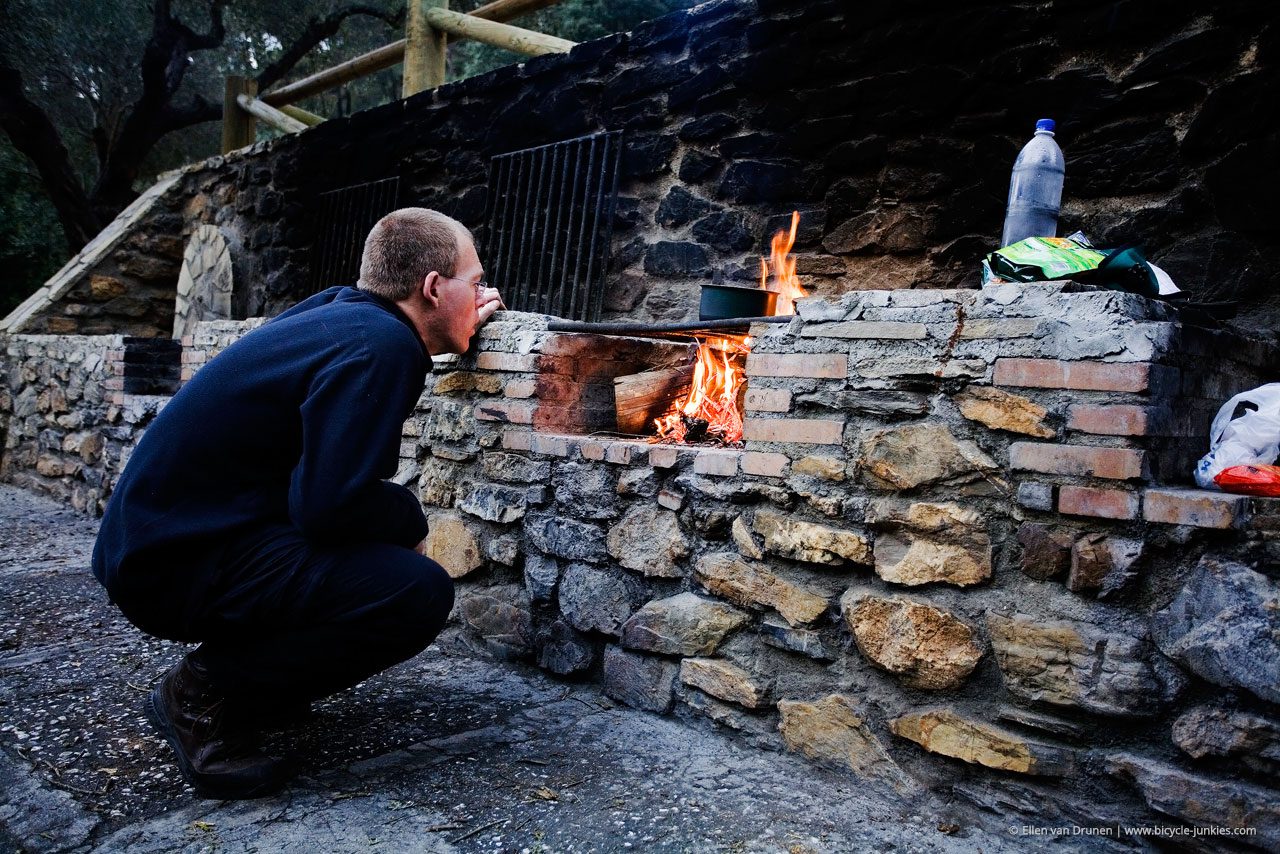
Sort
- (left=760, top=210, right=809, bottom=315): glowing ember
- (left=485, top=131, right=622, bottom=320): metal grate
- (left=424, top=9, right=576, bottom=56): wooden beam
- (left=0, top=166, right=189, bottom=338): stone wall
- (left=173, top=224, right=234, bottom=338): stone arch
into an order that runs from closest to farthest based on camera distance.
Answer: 1. (left=760, top=210, right=809, bottom=315): glowing ember
2. (left=485, top=131, right=622, bottom=320): metal grate
3. (left=424, top=9, right=576, bottom=56): wooden beam
4. (left=173, top=224, right=234, bottom=338): stone arch
5. (left=0, top=166, right=189, bottom=338): stone wall

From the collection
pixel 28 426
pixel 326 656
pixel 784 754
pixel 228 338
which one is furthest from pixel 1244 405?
pixel 28 426

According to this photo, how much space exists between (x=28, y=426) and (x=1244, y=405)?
745cm

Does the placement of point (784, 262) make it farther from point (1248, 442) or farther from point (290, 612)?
point (290, 612)

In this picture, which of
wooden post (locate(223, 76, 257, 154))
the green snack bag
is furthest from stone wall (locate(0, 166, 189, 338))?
the green snack bag

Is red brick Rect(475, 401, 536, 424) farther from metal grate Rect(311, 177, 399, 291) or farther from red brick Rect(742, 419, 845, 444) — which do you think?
metal grate Rect(311, 177, 399, 291)

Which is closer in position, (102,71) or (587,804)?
(587,804)

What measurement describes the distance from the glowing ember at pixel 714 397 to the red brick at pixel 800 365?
1.96 feet

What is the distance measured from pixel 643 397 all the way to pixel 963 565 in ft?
4.60

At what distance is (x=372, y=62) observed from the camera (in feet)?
23.6

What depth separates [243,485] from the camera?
6.96 feet

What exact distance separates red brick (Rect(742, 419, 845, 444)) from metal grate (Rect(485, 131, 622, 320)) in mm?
2259

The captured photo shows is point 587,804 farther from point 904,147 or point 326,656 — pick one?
point 904,147

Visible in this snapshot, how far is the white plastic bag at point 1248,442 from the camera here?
2.05m

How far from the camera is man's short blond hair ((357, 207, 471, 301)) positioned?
7.71 ft
